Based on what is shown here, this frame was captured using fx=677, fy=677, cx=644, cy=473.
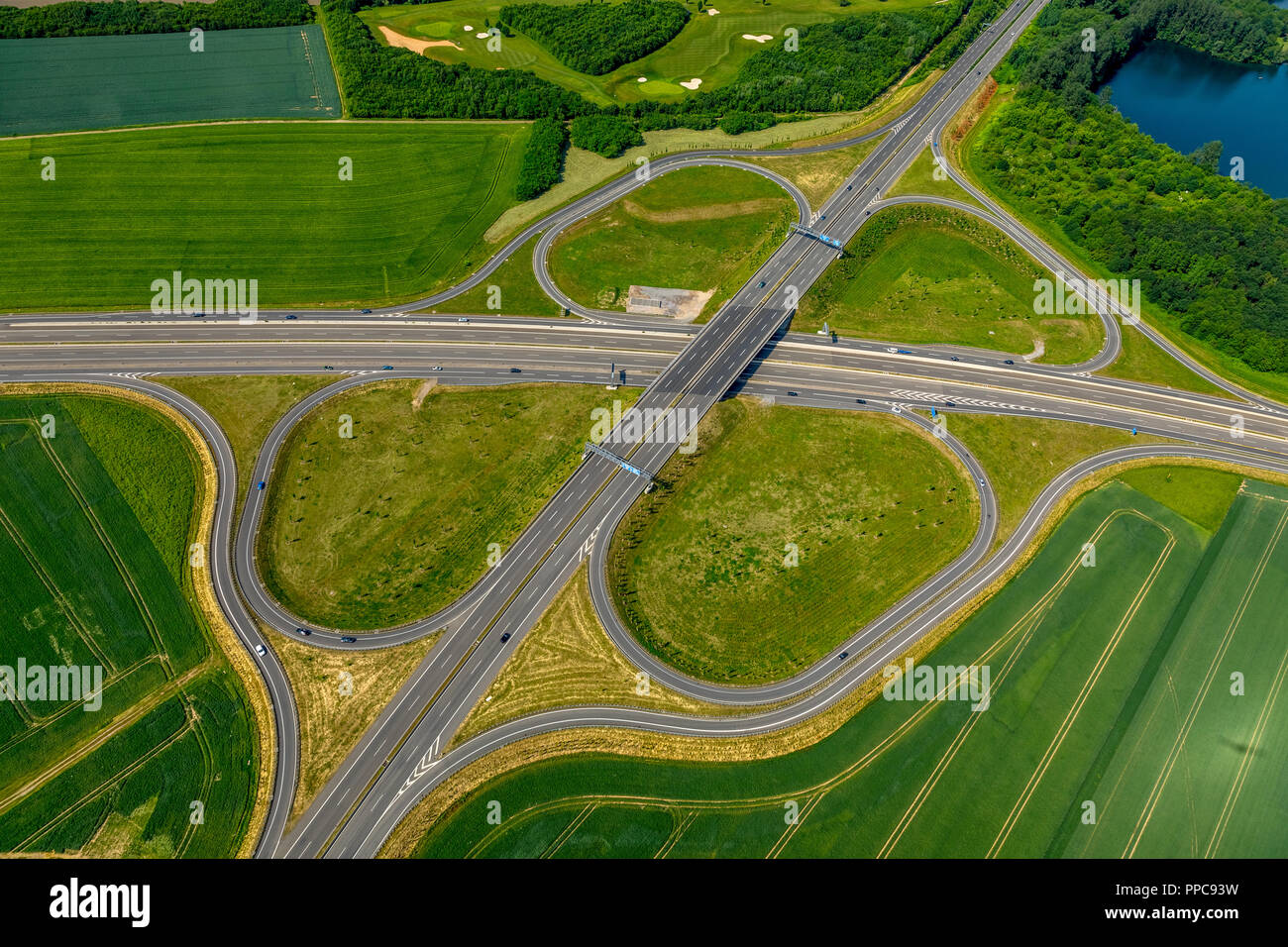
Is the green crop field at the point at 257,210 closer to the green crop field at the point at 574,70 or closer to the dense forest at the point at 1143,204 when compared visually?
the green crop field at the point at 574,70

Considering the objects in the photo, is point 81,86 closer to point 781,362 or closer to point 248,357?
point 248,357

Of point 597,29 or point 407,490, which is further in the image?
point 597,29

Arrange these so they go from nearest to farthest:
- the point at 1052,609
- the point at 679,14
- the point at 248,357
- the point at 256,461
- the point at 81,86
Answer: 1. the point at 1052,609
2. the point at 256,461
3. the point at 248,357
4. the point at 81,86
5. the point at 679,14

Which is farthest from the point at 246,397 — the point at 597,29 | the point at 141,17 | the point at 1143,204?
the point at 1143,204

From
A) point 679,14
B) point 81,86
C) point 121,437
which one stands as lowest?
point 121,437

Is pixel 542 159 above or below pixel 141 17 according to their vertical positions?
below

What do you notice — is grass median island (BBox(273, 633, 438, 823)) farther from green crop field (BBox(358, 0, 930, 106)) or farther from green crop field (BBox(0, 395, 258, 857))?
green crop field (BBox(358, 0, 930, 106))

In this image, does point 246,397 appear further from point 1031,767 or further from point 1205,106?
point 1205,106
